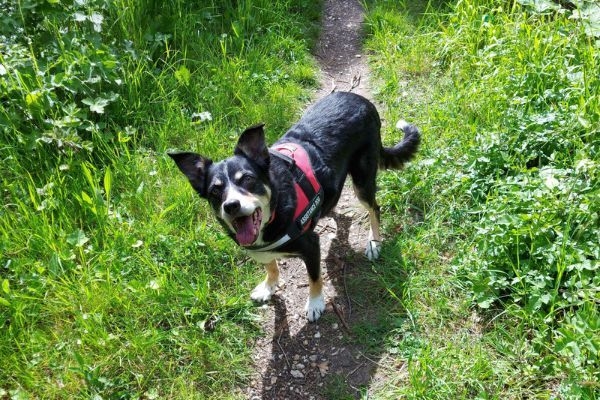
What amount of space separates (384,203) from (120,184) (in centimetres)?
192

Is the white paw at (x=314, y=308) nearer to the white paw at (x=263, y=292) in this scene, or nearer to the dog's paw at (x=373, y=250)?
the white paw at (x=263, y=292)

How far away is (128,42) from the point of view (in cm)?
428

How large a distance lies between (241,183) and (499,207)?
149 centimetres

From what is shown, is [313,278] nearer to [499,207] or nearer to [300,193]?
[300,193]

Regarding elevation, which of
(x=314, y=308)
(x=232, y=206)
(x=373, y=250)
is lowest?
(x=314, y=308)

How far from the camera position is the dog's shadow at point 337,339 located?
2816 mm

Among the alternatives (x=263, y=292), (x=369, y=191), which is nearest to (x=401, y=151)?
(x=369, y=191)

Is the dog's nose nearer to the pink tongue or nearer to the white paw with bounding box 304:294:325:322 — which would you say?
the pink tongue

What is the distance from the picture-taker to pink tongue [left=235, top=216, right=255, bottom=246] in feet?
8.44

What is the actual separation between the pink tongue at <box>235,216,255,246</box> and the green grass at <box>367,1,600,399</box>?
1046 millimetres

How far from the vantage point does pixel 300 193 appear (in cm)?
287

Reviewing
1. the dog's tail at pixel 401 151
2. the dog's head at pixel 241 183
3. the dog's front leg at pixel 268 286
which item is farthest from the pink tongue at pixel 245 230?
the dog's tail at pixel 401 151

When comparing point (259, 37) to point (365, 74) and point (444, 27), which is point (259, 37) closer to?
point (365, 74)

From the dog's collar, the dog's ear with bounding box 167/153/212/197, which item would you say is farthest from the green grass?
the dog's ear with bounding box 167/153/212/197
